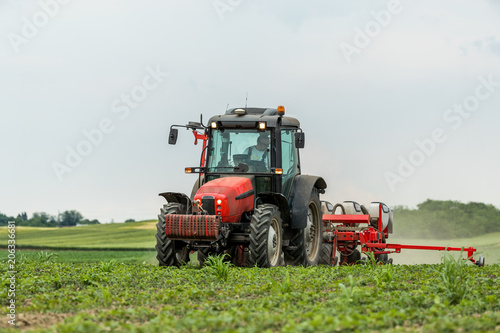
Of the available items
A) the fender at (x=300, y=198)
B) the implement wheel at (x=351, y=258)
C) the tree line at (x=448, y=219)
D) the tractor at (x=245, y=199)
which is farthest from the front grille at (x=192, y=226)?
the tree line at (x=448, y=219)

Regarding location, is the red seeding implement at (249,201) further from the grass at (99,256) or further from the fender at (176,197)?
the grass at (99,256)

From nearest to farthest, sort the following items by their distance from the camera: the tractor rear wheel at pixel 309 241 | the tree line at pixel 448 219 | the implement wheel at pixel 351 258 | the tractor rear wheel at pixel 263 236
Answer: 1. the tractor rear wheel at pixel 263 236
2. the tractor rear wheel at pixel 309 241
3. the implement wheel at pixel 351 258
4. the tree line at pixel 448 219

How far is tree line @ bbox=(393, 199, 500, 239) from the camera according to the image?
2473 centimetres

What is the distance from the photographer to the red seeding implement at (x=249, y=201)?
11625mm

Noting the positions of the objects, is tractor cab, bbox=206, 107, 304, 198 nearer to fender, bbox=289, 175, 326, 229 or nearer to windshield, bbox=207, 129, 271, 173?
windshield, bbox=207, 129, 271, 173

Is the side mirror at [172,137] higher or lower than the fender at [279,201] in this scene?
higher

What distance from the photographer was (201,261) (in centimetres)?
1336

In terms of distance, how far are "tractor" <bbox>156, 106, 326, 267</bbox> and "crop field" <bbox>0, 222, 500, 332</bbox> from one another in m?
0.82

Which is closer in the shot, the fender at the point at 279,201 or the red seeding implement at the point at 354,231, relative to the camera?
the fender at the point at 279,201

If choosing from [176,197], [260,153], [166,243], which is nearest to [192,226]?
[166,243]

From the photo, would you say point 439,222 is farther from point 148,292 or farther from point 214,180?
point 148,292

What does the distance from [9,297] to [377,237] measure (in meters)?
9.22

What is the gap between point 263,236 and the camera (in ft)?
37.9

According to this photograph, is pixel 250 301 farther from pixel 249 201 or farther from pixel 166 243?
pixel 249 201
